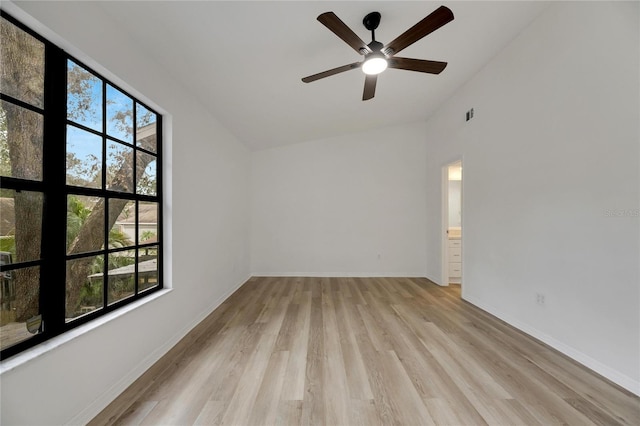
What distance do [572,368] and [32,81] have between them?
409cm

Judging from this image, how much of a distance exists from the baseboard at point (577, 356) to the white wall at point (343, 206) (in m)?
2.28

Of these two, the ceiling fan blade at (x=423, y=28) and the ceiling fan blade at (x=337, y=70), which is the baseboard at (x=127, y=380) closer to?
the ceiling fan blade at (x=337, y=70)

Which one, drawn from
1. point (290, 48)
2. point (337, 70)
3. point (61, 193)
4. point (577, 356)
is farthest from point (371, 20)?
point (577, 356)

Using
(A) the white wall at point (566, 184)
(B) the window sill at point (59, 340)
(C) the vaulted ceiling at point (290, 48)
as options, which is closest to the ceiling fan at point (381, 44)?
(C) the vaulted ceiling at point (290, 48)

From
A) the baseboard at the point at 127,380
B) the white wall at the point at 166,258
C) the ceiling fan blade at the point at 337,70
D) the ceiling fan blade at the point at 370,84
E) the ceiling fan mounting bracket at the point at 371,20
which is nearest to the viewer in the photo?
the white wall at the point at 166,258

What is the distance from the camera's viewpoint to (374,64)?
221 centimetres

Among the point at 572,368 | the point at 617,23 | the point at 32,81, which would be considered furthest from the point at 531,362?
the point at 32,81

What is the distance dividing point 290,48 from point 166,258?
223 cm

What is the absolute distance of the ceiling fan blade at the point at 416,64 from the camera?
2.29 metres

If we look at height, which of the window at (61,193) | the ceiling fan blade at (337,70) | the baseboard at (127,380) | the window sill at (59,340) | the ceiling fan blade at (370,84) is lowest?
the baseboard at (127,380)

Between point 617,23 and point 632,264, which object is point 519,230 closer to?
point 632,264

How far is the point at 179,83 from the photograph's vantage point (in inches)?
104

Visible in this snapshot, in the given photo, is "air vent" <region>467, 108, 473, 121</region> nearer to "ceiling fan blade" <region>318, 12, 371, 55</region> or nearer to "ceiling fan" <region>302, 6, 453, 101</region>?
"ceiling fan" <region>302, 6, 453, 101</region>

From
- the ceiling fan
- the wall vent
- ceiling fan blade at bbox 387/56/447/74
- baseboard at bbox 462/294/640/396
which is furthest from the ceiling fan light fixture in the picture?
baseboard at bbox 462/294/640/396
